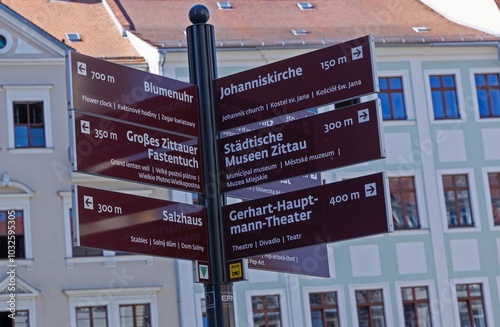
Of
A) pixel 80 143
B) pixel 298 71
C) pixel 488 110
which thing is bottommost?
pixel 80 143

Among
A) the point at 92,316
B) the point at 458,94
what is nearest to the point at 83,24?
the point at 92,316

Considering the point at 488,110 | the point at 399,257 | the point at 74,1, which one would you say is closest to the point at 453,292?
the point at 399,257

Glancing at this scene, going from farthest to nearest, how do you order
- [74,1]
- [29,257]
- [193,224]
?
[74,1] < [29,257] < [193,224]

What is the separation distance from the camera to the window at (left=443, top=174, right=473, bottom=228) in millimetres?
28875

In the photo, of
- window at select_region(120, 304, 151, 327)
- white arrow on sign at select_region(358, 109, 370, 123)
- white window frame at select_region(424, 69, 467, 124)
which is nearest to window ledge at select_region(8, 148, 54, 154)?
window at select_region(120, 304, 151, 327)

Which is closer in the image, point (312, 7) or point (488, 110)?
point (488, 110)

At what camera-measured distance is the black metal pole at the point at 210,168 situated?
6.98 m

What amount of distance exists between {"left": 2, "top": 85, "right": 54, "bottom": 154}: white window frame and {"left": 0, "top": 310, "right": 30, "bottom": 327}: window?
3578 millimetres

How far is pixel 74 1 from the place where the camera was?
103 feet

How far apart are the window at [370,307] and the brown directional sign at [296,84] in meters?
21.1

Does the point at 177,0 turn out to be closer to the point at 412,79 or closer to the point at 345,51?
the point at 412,79

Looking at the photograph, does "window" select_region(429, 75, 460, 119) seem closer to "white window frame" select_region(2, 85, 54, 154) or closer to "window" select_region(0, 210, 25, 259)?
"white window frame" select_region(2, 85, 54, 154)

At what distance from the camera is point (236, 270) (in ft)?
23.1

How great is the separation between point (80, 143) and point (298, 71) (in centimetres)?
148
